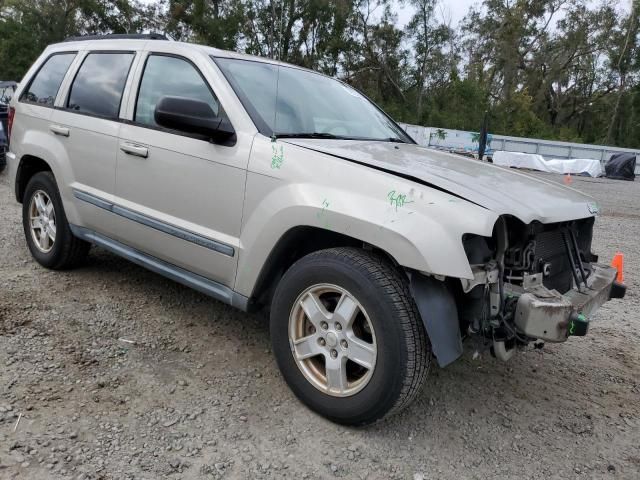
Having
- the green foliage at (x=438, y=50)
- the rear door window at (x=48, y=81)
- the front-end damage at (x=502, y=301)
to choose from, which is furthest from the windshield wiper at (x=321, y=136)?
the green foliage at (x=438, y=50)

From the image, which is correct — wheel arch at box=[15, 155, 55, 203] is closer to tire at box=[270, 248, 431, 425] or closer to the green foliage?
tire at box=[270, 248, 431, 425]

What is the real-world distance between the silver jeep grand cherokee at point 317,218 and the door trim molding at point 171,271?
0.01 meters

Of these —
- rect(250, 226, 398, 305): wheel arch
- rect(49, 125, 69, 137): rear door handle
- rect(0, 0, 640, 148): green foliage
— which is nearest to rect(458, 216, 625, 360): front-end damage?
rect(250, 226, 398, 305): wheel arch

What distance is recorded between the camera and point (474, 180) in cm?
283

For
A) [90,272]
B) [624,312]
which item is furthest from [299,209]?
[624,312]

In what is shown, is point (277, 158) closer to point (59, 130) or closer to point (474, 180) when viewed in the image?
point (474, 180)

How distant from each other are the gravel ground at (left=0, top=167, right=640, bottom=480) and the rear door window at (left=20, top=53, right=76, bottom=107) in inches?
59.1

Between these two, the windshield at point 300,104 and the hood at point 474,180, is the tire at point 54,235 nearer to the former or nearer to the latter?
the windshield at point 300,104

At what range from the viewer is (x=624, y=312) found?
475 cm

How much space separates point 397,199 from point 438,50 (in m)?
48.4

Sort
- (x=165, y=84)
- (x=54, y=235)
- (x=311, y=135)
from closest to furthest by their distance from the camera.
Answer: (x=311, y=135)
(x=165, y=84)
(x=54, y=235)

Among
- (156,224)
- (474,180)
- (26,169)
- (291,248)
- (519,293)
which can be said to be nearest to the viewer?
(519,293)

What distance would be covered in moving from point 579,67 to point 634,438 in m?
52.9

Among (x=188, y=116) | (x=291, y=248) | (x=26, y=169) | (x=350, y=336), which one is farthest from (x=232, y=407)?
(x=26, y=169)
